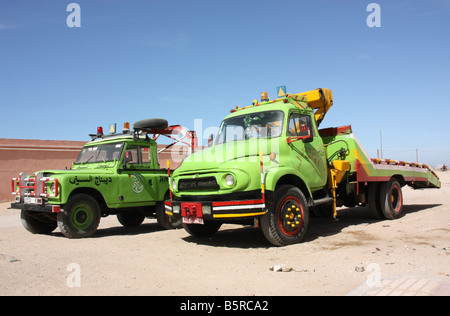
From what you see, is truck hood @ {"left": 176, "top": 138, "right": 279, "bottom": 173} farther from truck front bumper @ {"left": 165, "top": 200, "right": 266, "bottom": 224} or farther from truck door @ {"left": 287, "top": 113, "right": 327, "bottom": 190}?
truck front bumper @ {"left": 165, "top": 200, "right": 266, "bottom": 224}

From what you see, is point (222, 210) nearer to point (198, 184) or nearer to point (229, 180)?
point (229, 180)

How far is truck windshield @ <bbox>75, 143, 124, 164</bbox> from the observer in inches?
361

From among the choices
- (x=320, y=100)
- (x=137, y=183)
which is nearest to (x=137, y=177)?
(x=137, y=183)

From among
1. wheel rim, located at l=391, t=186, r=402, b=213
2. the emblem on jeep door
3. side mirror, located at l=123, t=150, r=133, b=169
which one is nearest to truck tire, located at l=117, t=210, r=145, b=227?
the emblem on jeep door

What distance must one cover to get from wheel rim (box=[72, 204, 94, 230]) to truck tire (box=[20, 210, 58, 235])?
1176mm

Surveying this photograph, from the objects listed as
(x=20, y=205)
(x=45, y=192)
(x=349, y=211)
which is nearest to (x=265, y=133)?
(x=45, y=192)

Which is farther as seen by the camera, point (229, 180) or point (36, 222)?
point (36, 222)

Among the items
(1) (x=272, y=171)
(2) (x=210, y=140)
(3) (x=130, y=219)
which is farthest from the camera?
(3) (x=130, y=219)

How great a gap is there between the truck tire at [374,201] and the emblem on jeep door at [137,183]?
5713mm

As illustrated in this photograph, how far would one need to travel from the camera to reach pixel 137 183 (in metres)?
9.13

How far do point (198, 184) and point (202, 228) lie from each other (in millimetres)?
1643

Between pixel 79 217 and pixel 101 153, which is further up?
pixel 101 153

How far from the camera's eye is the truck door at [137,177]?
8.92 metres

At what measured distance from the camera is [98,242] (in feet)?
25.6
